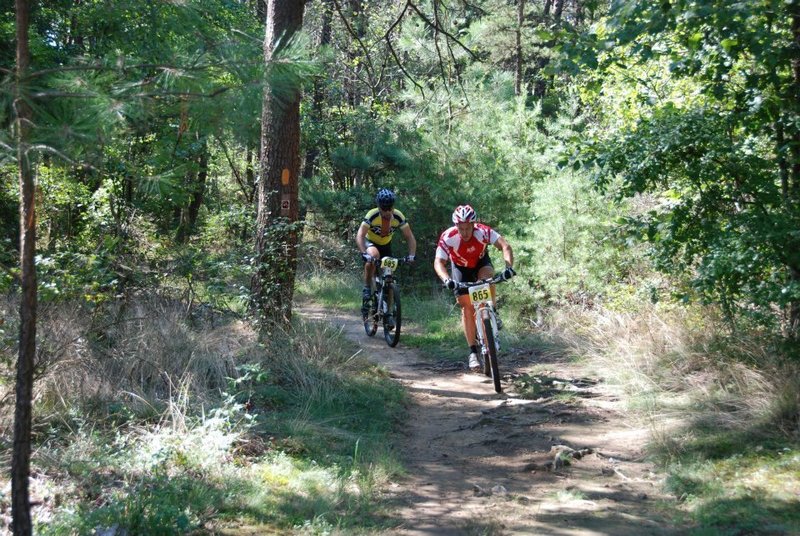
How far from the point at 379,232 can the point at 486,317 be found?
3.40m

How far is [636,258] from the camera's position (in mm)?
10445

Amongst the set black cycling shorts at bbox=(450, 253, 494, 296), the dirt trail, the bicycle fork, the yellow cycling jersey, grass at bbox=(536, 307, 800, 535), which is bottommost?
the dirt trail

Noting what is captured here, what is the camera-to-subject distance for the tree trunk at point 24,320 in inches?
150

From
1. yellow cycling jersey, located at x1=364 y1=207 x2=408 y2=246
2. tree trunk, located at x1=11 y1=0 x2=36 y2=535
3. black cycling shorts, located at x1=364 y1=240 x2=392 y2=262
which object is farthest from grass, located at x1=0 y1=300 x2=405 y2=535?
black cycling shorts, located at x1=364 y1=240 x2=392 y2=262

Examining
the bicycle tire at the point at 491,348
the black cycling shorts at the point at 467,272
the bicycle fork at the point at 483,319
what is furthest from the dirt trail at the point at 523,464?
the black cycling shorts at the point at 467,272

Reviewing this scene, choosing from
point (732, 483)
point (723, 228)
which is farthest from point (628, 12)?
point (732, 483)

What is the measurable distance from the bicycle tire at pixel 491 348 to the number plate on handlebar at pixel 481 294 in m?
0.20

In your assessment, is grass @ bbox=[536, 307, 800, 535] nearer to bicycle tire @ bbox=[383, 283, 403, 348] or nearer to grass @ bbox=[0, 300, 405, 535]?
grass @ bbox=[0, 300, 405, 535]

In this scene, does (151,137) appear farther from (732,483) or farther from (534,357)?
(732,483)

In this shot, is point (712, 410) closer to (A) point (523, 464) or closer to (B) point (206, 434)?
(A) point (523, 464)

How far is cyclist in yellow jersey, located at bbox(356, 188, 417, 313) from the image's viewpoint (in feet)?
35.1

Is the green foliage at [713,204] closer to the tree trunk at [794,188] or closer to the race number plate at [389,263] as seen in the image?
the tree trunk at [794,188]

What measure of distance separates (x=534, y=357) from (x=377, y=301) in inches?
99.4

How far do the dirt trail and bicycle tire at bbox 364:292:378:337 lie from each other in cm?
227
